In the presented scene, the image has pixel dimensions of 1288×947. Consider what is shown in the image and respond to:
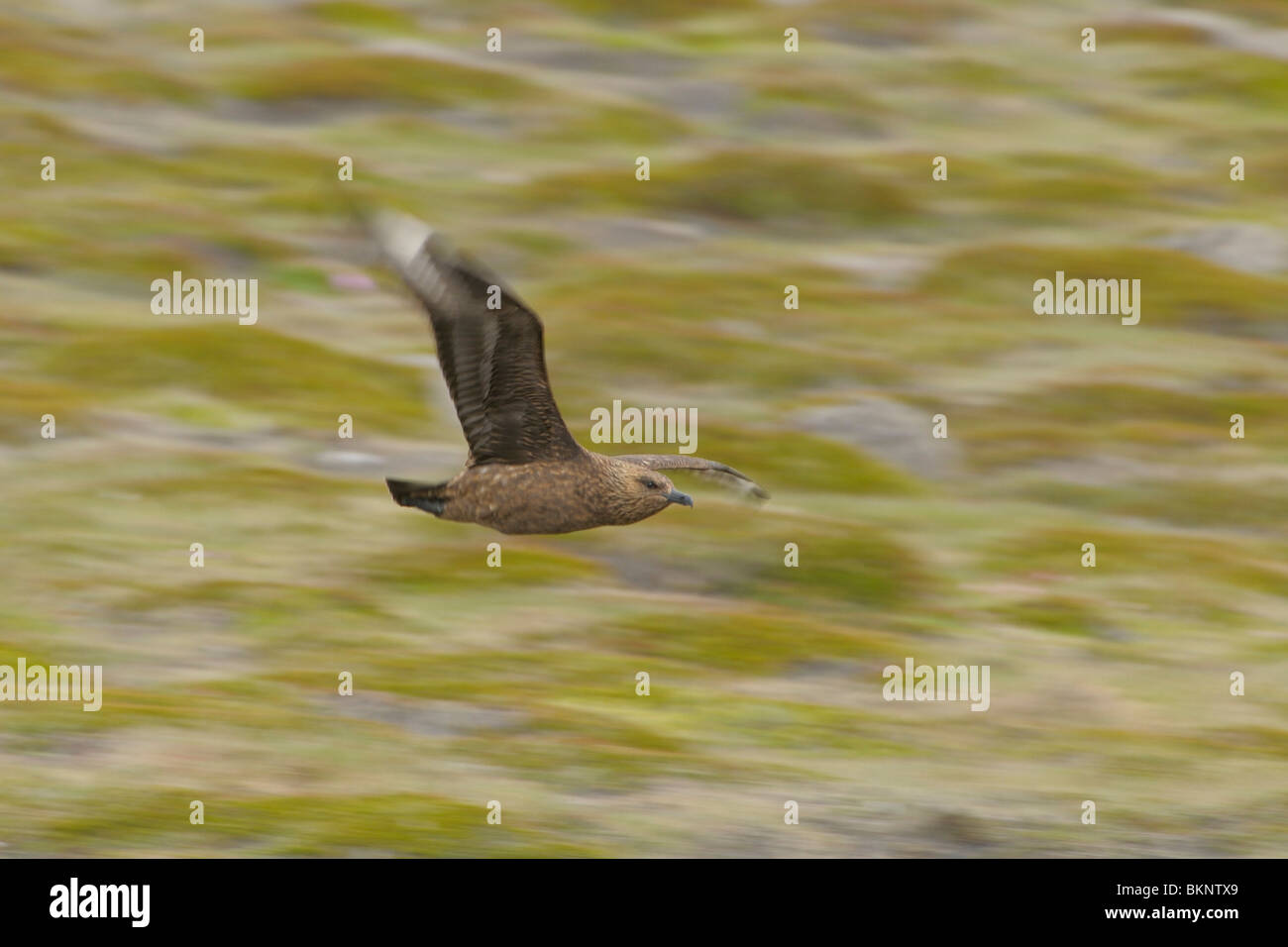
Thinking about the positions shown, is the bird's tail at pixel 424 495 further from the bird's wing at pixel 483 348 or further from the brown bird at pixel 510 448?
the bird's wing at pixel 483 348

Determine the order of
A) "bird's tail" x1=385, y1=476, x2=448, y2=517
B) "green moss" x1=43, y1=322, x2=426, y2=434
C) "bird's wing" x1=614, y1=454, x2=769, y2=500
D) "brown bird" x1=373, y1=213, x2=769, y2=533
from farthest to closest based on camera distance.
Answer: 1. "green moss" x1=43, y1=322, x2=426, y2=434
2. "bird's wing" x1=614, y1=454, x2=769, y2=500
3. "bird's tail" x1=385, y1=476, x2=448, y2=517
4. "brown bird" x1=373, y1=213, x2=769, y2=533

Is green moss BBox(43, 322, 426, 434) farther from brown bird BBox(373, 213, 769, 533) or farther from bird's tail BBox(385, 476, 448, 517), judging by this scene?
brown bird BBox(373, 213, 769, 533)

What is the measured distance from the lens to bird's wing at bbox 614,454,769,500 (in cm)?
1590

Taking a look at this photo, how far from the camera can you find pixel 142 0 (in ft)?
194

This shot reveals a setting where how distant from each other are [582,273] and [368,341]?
679 centimetres

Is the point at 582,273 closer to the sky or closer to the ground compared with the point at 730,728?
closer to the sky

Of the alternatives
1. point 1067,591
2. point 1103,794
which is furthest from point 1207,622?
point 1103,794

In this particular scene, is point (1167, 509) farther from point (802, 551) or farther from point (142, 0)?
point (142, 0)

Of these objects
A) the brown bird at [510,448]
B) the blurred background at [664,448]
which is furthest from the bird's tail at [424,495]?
the blurred background at [664,448]

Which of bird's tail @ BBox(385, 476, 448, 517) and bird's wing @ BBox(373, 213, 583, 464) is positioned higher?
bird's wing @ BBox(373, 213, 583, 464)

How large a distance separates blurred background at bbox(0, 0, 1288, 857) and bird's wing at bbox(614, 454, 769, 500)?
261 cm

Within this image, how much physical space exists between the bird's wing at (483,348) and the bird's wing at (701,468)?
3.56ft

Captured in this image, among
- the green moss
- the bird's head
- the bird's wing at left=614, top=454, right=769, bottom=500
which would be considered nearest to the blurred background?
the green moss

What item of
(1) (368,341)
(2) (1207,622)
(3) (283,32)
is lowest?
(2) (1207,622)
